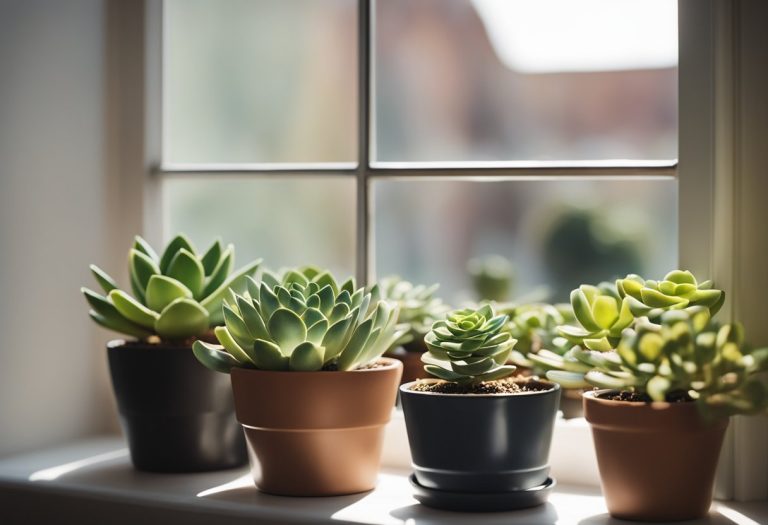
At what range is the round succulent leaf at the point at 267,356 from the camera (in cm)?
83

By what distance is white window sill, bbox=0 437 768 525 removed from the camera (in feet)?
2.63

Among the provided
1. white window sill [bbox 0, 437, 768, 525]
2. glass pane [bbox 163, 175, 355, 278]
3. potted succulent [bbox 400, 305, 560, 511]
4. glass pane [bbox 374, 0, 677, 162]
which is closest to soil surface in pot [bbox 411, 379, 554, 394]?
potted succulent [bbox 400, 305, 560, 511]

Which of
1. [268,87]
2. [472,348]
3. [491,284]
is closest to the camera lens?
[472,348]

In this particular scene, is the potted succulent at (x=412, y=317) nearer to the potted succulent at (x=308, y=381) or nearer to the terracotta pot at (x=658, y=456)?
the potted succulent at (x=308, y=381)

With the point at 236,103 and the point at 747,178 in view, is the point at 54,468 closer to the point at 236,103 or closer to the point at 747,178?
the point at 747,178

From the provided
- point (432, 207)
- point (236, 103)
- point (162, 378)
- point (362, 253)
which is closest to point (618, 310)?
point (362, 253)

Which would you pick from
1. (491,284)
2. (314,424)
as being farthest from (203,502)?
(491,284)

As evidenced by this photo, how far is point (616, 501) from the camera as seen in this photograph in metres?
A: 0.78

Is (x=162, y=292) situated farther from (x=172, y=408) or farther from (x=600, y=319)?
(x=600, y=319)

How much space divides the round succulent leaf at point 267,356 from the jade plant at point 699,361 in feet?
1.03

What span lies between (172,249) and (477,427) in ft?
1.41

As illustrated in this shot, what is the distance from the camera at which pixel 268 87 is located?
6.67 m

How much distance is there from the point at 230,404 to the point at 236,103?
486 cm

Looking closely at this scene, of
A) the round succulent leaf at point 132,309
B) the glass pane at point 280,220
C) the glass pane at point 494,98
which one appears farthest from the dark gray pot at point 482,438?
the glass pane at point 494,98
